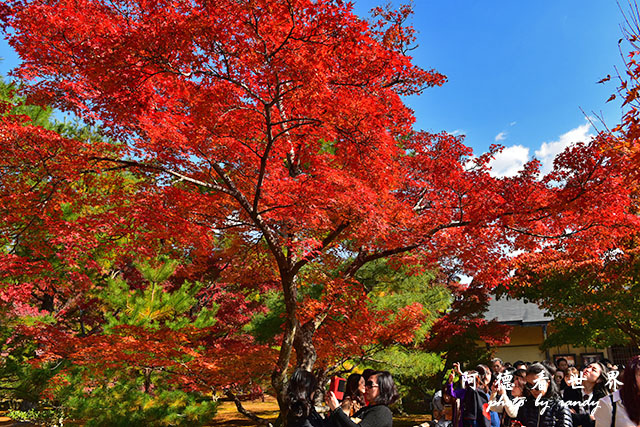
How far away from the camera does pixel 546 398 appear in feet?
12.6

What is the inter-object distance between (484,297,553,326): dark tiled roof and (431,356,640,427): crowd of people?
1304 cm

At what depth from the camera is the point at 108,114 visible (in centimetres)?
639

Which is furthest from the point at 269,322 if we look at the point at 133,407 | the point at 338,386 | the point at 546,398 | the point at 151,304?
the point at 338,386

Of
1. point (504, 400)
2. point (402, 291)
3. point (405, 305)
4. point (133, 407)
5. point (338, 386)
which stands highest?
point (402, 291)

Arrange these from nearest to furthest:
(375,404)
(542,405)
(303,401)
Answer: (303,401), (375,404), (542,405)

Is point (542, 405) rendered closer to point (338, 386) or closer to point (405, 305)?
point (338, 386)

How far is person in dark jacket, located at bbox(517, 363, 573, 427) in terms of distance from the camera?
142 inches

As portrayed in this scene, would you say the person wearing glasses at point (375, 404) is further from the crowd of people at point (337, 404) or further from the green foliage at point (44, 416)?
the green foliage at point (44, 416)

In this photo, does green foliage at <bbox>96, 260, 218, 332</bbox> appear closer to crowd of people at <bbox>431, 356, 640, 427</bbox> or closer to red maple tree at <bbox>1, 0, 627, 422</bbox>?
red maple tree at <bbox>1, 0, 627, 422</bbox>

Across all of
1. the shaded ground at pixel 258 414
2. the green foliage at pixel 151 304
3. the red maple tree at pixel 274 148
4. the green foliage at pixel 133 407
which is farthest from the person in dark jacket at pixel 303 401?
the shaded ground at pixel 258 414

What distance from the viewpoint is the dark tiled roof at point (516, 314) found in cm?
1858

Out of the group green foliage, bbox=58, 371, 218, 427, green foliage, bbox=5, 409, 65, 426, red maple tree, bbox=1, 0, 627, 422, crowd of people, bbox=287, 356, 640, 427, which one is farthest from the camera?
green foliage, bbox=5, 409, 65, 426

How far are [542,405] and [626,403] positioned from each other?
3.99 feet

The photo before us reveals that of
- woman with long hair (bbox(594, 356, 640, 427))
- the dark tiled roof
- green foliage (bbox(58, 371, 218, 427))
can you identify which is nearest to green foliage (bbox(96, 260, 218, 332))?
green foliage (bbox(58, 371, 218, 427))
